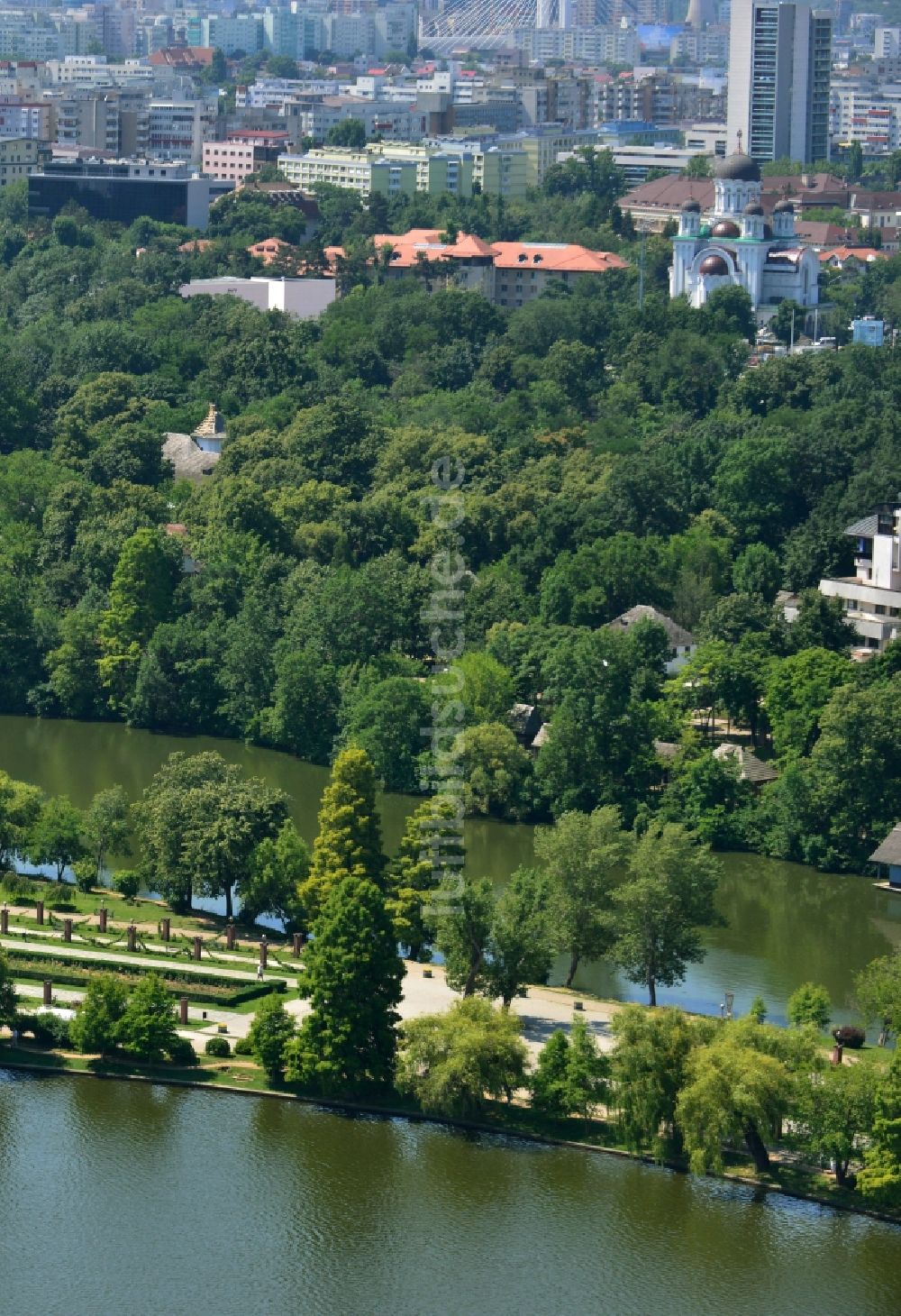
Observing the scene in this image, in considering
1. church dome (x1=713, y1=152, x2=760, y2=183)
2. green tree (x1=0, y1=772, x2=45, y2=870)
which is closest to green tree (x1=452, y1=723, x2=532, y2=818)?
green tree (x1=0, y1=772, x2=45, y2=870)

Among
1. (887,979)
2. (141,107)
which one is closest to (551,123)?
(141,107)

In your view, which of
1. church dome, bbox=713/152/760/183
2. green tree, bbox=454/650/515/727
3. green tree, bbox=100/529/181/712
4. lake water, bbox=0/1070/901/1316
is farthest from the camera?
church dome, bbox=713/152/760/183

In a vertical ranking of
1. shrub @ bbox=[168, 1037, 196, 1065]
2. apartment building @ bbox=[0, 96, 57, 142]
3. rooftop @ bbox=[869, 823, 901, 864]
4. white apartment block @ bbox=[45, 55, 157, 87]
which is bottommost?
shrub @ bbox=[168, 1037, 196, 1065]

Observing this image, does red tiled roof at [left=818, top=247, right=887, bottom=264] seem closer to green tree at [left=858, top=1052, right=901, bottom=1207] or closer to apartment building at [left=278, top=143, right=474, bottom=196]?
apartment building at [left=278, top=143, right=474, bottom=196]

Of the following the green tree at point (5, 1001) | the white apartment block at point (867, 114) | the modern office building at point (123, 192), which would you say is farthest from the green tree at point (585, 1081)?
the white apartment block at point (867, 114)

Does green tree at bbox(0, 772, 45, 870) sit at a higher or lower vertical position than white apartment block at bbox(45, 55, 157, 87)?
lower

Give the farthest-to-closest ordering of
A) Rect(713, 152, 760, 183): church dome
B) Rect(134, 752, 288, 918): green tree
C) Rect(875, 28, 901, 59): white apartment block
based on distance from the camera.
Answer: Rect(875, 28, 901, 59): white apartment block, Rect(713, 152, 760, 183): church dome, Rect(134, 752, 288, 918): green tree

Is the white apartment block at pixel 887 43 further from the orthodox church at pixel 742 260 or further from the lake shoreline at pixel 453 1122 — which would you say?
the lake shoreline at pixel 453 1122
